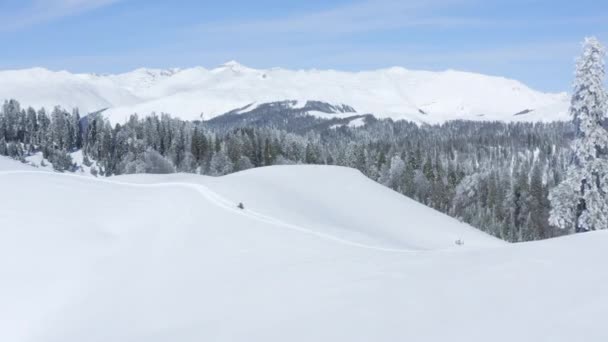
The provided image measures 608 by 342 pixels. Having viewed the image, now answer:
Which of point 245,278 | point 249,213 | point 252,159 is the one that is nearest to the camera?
point 245,278

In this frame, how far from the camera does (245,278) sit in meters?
17.0

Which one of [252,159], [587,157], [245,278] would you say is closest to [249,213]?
[245,278]

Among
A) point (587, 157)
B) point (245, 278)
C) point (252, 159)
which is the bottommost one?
point (245, 278)

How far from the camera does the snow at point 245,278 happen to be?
461 inches

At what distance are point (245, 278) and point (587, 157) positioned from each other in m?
22.8

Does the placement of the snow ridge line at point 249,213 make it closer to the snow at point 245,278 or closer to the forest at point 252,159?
the snow at point 245,278

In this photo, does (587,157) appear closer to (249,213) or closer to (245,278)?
(249,213)

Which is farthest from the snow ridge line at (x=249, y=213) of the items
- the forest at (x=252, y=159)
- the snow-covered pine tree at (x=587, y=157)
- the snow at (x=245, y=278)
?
the forest at (x=252, y=159)

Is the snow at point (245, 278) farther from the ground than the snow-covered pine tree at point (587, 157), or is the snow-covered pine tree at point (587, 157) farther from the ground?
the snow-covered pine tree at point (587, 157)

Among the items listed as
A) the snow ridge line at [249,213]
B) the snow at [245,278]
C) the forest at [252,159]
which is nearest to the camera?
the snow at [245,278]

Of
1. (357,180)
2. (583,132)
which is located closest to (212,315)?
(583,132)

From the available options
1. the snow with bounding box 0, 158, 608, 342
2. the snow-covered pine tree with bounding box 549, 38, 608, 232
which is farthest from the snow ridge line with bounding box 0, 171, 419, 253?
the snow-covered pine tree with bounding box 549, 38, 608, 232

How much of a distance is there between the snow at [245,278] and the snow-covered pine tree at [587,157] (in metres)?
14.5

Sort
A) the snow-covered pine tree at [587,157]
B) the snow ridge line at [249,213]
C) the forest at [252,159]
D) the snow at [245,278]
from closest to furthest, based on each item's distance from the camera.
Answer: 1. the snow at [245,278]
2. the snow ridge line at [249,213]
3. the snow-covered pine tree at [587,157]
4. the forest at [252,159]
